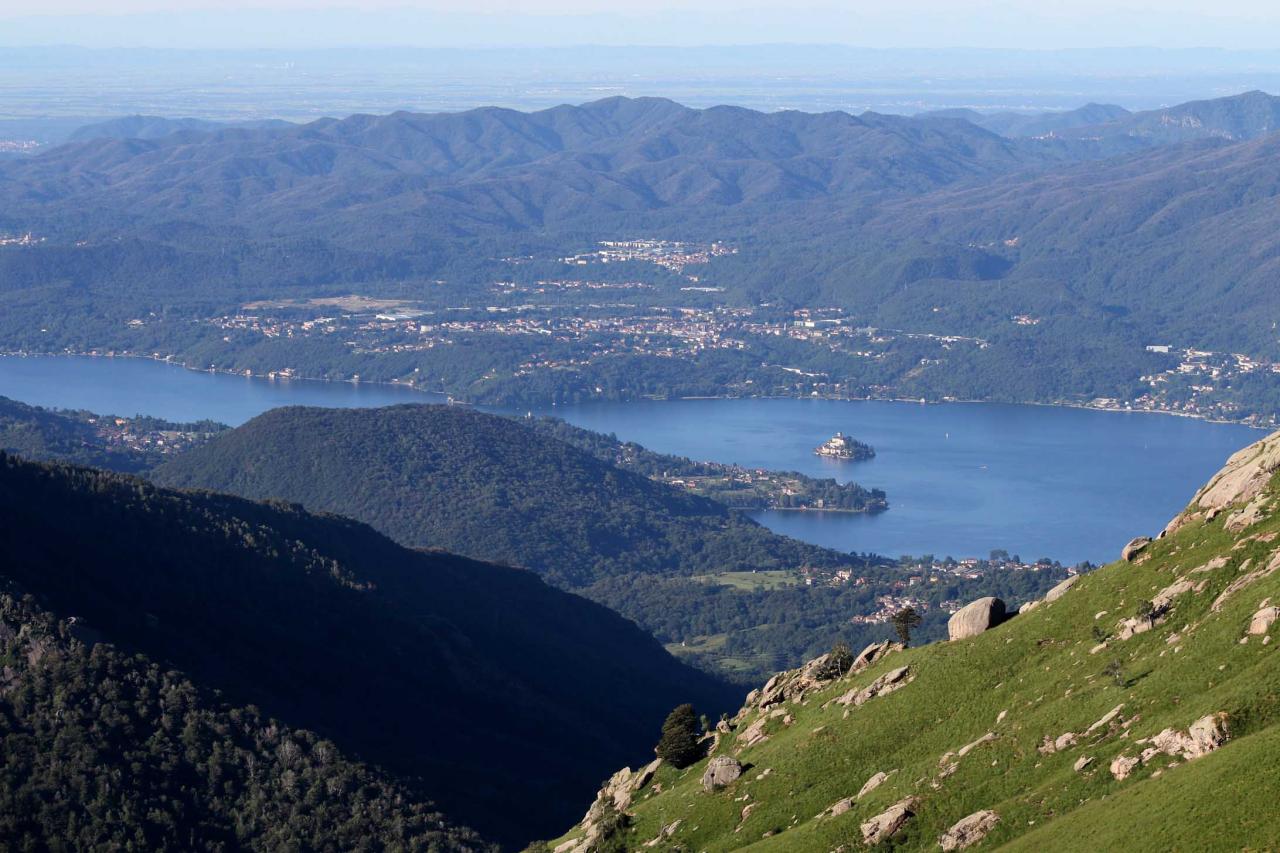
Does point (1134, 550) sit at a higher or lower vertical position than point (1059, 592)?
higher

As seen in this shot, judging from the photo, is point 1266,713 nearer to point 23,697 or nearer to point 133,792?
point 133,792

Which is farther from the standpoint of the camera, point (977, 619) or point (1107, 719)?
point (977, 619)

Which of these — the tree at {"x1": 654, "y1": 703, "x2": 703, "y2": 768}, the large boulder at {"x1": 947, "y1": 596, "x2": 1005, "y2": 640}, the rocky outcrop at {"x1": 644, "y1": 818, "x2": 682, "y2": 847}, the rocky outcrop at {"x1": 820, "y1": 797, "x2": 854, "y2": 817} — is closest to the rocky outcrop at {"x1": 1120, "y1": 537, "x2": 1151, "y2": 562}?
the large boulder at {"x1": 947, "y1": 596, "x2": 1005, "y2": 640}

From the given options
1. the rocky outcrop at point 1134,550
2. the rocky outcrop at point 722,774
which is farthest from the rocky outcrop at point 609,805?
the rocky outcrop at point 1134,550

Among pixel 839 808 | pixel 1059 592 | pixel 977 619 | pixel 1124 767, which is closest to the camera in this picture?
pixel 1124 767

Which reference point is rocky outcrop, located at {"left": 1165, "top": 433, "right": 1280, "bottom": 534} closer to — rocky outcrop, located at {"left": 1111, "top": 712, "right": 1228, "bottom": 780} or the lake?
rocky outcrop, located at {"left": 1111, "top": 712, "right": 1228, "bottom": 780}

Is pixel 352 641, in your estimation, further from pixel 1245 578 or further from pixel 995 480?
pixel 995 480

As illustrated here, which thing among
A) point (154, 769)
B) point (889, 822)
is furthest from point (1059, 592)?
point (154, 769)

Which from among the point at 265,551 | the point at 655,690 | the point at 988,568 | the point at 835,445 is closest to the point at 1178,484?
the point at 835,445
